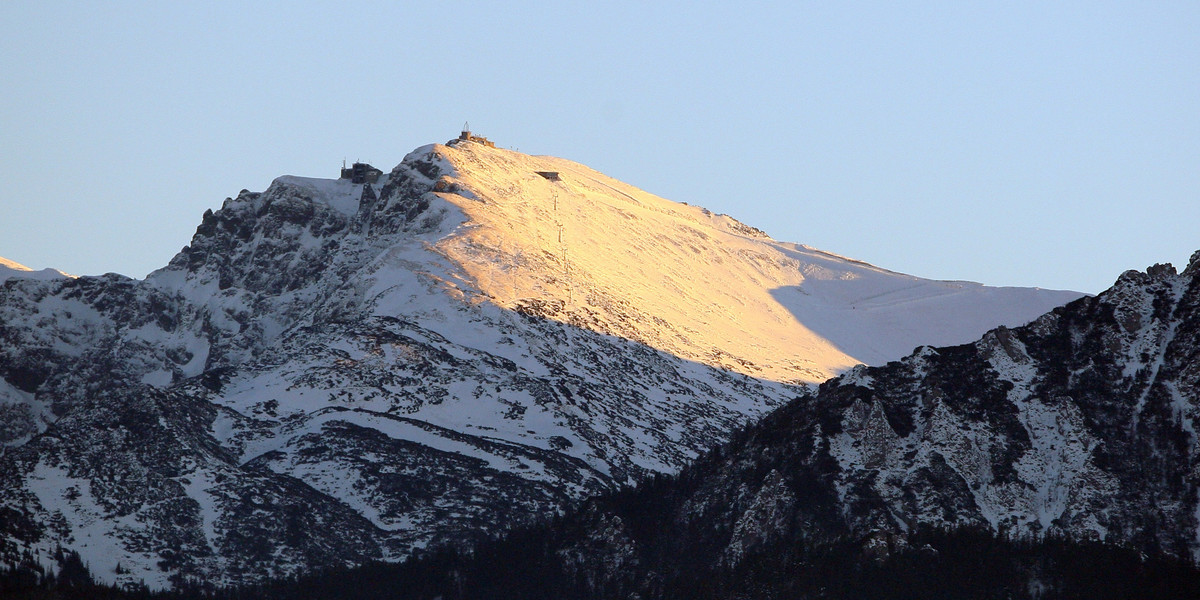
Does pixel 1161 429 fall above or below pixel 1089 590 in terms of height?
above

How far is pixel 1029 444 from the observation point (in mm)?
197750

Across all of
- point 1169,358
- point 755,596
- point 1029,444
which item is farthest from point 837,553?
point 1169,358

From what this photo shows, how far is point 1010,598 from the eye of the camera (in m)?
179

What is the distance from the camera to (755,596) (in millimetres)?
185500

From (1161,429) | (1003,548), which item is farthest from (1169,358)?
(1003,548)

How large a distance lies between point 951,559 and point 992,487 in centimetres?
1318

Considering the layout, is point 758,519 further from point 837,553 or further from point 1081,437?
point 1081,437

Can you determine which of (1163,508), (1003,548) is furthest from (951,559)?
(1163,508)

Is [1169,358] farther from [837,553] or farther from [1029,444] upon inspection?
[837,553]

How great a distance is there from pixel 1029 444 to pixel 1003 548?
1568cm

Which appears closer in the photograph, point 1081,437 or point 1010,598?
point 1010,598

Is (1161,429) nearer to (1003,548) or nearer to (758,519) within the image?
(1003,548)

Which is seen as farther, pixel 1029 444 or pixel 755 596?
pixel 1029 444

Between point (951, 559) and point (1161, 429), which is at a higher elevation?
point (1161, 429)
